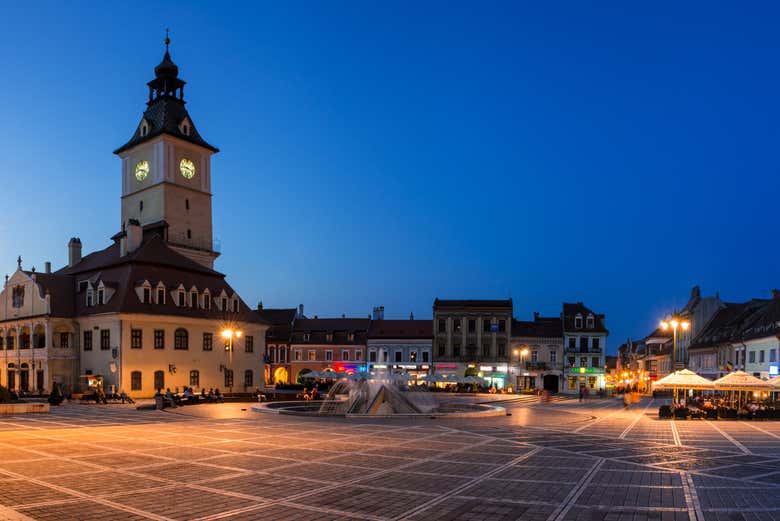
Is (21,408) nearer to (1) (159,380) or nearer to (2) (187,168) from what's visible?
(1) (159,380)

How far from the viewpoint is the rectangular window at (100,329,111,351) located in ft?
159

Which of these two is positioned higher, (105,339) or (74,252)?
(74,252)

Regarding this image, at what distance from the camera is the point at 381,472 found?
49.5 ft

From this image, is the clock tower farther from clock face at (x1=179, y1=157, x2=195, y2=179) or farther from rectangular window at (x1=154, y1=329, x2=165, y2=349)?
rectangular window at (x1=154, y1=329, x2=165, y2=349)

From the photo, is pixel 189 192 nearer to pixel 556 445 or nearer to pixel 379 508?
pixel 556 445

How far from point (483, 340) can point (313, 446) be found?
6115 cm

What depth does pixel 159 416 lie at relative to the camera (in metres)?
31.0

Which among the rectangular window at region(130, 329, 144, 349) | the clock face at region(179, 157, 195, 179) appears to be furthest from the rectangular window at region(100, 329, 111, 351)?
the clock face at region(179, 157, 195, 179)

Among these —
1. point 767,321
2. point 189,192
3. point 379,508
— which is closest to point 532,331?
point 767,321

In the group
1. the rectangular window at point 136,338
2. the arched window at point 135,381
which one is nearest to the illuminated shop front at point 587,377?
the arched window at point 135,381

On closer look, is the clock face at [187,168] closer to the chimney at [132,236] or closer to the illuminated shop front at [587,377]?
the chimney at [132,236]

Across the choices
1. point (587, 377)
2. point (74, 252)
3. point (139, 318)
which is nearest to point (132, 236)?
point (139, 318)

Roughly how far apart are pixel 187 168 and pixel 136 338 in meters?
25.5

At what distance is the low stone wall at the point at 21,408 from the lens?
31258mm
